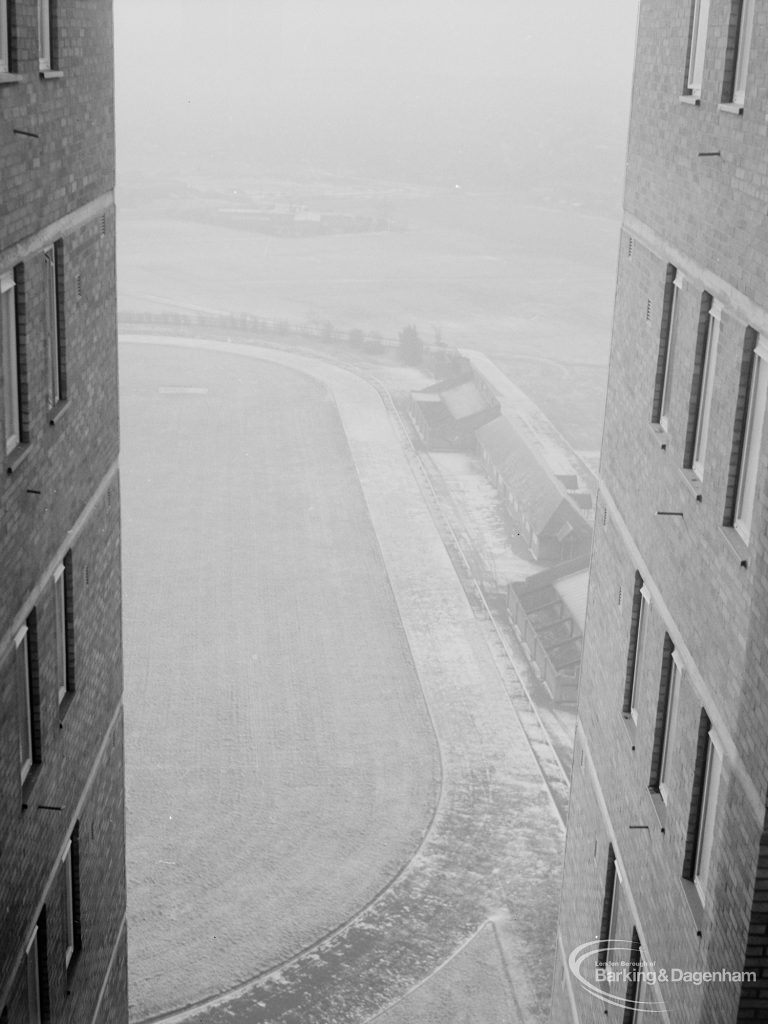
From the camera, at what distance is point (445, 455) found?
1928 inches

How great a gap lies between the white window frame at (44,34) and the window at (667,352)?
13.3ft

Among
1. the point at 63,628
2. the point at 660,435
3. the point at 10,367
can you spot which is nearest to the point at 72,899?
the point at 63,628

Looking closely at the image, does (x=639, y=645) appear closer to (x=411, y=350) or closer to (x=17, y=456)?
(x=17, y=456)

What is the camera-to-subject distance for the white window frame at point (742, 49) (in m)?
6.95

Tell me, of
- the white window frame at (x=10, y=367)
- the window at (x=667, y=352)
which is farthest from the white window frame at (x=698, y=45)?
the white window frame at (x=10, y=367)

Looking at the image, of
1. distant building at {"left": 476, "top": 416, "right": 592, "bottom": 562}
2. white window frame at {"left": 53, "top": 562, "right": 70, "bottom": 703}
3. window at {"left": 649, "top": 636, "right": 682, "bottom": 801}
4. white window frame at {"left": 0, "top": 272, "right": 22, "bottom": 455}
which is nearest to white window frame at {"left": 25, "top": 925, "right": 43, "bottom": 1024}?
white window frame at {"left": 53, "top": 562, "right": 70, "bottom": 703}

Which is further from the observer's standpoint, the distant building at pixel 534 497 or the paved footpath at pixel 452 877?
the distant building at pixel 534 497

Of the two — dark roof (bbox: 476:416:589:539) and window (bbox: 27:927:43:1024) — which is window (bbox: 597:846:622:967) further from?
dark roof (bbox: 476:416:589:539)

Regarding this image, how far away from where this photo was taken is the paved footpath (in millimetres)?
18656

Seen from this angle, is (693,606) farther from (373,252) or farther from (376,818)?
(373,252)

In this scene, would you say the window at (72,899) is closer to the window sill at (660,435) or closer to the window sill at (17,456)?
the window sill at (17,456)

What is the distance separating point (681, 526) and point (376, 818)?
56.7 ft

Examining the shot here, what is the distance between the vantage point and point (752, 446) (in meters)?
6.92

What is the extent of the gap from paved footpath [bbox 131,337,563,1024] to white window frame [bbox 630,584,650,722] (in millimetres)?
10186
